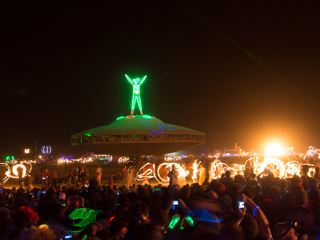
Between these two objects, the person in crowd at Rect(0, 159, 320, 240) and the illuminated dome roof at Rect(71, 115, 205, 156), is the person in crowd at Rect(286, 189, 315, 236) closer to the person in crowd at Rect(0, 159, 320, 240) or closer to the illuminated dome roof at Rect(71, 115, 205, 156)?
the person in crowd at Rect(0, 159, 320, 240)

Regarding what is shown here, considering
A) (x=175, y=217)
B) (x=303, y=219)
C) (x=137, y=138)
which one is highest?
(x=137, y=138)

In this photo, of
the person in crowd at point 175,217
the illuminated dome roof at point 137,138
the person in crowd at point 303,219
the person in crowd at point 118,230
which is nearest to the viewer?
the person in crowd at point 175,217

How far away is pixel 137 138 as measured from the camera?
4719 cm

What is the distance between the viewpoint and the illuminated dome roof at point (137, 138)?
4719 centimetres

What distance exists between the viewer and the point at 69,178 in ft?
90.7

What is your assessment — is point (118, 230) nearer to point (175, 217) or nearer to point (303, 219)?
point (175, 217)

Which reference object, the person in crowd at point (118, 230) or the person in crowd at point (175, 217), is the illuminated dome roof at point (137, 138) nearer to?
the person in crowd at point (175, 217)

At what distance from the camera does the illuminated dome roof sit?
47188 millimetres

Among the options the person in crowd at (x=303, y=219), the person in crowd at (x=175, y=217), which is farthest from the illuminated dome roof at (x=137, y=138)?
the person in crowd at (x=303, y=219)

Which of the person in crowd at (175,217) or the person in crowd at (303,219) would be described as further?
the person in crowd at (303,219)

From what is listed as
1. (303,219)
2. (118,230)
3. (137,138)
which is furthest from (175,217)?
(137,138)

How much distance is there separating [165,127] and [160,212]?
139 feet

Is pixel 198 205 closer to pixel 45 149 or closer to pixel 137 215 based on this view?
pixel 137 215

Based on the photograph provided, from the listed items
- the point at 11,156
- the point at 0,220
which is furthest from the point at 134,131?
the point at 11,156
